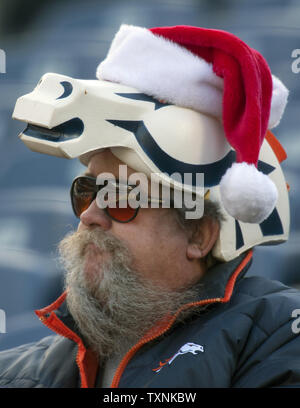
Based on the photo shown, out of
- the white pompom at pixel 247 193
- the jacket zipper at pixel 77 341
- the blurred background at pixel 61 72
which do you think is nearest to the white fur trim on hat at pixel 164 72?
the white pompom at pixel 247 193

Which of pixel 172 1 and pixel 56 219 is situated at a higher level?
pixel 172 1

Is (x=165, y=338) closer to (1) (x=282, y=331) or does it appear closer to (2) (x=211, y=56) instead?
(1) (x=282, y=331)

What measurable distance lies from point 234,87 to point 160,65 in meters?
0.29

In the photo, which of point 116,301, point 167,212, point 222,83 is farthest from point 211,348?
point 222,83

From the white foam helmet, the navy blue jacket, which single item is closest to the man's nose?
the white foam helmet

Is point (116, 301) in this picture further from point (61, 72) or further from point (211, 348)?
point (61, 72)

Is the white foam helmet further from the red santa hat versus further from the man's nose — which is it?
the man's nose

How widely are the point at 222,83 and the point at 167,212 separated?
47 centimetres

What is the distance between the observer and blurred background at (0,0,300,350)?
14.4 ft

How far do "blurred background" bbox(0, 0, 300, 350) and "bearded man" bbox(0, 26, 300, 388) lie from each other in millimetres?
1814

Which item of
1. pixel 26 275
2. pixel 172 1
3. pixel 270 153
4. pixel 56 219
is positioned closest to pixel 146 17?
pixel 172 1

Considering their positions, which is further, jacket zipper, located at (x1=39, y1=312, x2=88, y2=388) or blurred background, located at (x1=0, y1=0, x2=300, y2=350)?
blurred background, located at (x1=0, y1=0, x2=300, y2=350)

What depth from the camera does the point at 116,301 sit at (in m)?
2.35

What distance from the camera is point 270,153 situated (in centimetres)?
252
